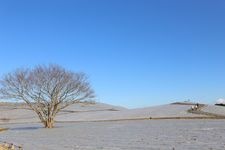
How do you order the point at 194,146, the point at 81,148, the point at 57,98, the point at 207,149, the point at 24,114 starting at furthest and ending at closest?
the point at 24,114 → the point at 57,98 → the point at 81,148 → the point at 194,146 → the point at 207,149

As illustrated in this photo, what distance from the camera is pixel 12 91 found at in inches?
2443

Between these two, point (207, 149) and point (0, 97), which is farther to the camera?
point (0, 97)

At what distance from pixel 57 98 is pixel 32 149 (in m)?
36.5

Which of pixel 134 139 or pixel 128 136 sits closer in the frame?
pixel 134 139

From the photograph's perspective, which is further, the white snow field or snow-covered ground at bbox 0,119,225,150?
the white snow field

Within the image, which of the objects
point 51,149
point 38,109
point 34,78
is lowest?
point 51,149

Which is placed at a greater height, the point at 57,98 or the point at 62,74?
the point at 62,74

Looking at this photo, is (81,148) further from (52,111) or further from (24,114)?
(24,114)

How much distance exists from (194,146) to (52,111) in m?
42.2

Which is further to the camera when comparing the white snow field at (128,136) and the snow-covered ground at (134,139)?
the white snow field at (128,136)

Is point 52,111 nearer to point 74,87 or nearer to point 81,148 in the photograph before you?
point 74,87

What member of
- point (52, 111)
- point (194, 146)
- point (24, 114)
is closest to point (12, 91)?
point (52, 111)

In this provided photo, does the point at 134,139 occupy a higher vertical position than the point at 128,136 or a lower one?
lower

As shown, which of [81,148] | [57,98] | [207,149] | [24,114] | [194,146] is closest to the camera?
[207,149]
